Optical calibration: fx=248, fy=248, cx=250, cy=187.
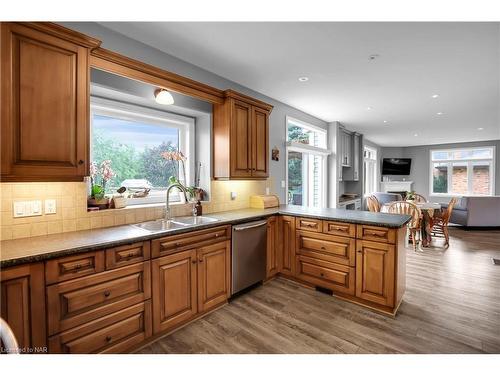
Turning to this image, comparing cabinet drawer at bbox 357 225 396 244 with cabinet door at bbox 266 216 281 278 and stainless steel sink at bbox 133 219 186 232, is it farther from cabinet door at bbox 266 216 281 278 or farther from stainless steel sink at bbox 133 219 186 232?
stainless steel sink at bbox 133 219 186 232

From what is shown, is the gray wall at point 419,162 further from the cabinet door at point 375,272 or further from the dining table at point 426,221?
the cabinet door at point 375,272

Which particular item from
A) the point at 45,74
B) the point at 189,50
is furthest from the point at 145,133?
the point at 45,74

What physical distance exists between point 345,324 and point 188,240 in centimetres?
158

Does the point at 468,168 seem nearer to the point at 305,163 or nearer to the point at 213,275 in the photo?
the point at 305,163

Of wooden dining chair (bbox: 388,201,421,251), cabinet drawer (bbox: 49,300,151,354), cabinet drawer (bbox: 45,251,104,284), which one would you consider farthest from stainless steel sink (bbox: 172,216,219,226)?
wooden dining chair (bbox: 388,201,421,251)

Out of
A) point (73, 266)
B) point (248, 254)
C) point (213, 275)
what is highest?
point (73, 266)

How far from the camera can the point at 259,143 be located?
333 cm

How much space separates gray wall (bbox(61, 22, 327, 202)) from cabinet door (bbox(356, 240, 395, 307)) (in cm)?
183

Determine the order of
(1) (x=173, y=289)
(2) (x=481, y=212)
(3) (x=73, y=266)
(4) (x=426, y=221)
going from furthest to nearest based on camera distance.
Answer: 1. (2) (x=481, y=212)
2. (4) (x=426, y=221)
3. (1) (x=173, y=289)
4. (3) (x=73, y=266)

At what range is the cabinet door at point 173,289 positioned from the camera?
194 centimetres

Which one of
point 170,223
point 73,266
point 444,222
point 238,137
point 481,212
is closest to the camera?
point 73,266

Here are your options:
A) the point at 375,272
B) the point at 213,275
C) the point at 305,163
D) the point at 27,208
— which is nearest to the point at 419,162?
the point at 305,163

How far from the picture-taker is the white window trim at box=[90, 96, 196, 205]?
7.88 ft

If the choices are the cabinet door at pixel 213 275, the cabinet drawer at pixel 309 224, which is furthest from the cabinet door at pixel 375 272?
the cabinet door at pixel 213 275
